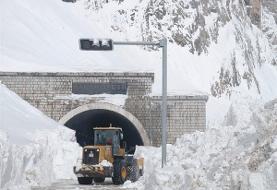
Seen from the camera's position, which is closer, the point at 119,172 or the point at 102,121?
the point at 119,172

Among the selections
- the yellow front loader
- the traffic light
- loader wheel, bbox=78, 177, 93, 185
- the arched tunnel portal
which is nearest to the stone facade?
the arched tunnel portal

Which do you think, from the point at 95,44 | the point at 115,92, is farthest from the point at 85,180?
the point at 115,92

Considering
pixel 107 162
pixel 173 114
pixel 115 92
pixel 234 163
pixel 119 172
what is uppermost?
pixel 115 92

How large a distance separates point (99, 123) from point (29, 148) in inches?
947

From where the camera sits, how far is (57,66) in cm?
4212

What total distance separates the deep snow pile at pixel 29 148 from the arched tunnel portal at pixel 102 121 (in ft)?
15.5

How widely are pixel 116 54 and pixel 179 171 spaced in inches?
1515

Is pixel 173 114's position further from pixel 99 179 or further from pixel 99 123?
pixel 99 179

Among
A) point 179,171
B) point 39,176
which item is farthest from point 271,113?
point 39,176

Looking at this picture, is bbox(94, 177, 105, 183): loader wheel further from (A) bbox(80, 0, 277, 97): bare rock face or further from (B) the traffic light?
(A) bbox(80, 0, 277, 97): bare rock face

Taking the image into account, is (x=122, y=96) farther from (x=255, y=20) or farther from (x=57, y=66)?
(x=255, y=20)

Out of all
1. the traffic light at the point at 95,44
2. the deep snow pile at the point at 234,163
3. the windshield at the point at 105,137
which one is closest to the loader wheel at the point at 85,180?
the windshield at the point at 105,137

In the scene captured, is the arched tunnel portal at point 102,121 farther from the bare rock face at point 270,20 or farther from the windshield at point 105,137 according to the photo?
the bare rock face at point 270,20

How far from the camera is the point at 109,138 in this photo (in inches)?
933
